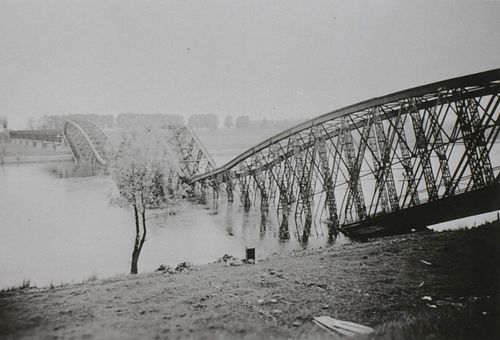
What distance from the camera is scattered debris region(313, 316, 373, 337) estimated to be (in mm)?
5074

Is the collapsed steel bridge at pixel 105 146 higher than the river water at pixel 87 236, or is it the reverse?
the collapsed steel bridge at pixel 105 146

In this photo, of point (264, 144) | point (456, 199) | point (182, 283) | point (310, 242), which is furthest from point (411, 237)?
point (264, 144)

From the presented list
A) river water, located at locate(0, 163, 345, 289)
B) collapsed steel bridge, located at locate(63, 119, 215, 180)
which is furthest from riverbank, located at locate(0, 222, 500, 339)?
collapsed steel bridge, located at locate(63, 119, 215, 180)

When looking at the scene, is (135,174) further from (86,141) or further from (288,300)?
(86,141)

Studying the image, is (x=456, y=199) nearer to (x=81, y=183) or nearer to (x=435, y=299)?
(x=435, y=299)

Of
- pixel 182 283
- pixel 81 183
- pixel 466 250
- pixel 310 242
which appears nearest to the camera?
pixel 182 283

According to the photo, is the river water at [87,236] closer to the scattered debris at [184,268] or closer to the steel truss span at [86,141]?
the scattered debris at [184,268]

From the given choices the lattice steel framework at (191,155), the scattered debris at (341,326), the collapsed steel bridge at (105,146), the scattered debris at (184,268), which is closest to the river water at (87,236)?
the scattered debris at (184,268)

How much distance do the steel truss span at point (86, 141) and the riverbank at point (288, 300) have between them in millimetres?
24056

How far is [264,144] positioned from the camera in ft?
61.0

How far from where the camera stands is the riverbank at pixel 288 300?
5184 mm

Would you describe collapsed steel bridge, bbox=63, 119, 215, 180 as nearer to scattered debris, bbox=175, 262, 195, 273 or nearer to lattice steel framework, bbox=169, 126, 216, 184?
lattice steel framework, bbox=169, 126, 216, 184

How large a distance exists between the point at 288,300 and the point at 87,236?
10180 millimetres

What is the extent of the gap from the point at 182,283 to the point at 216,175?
1741cm
